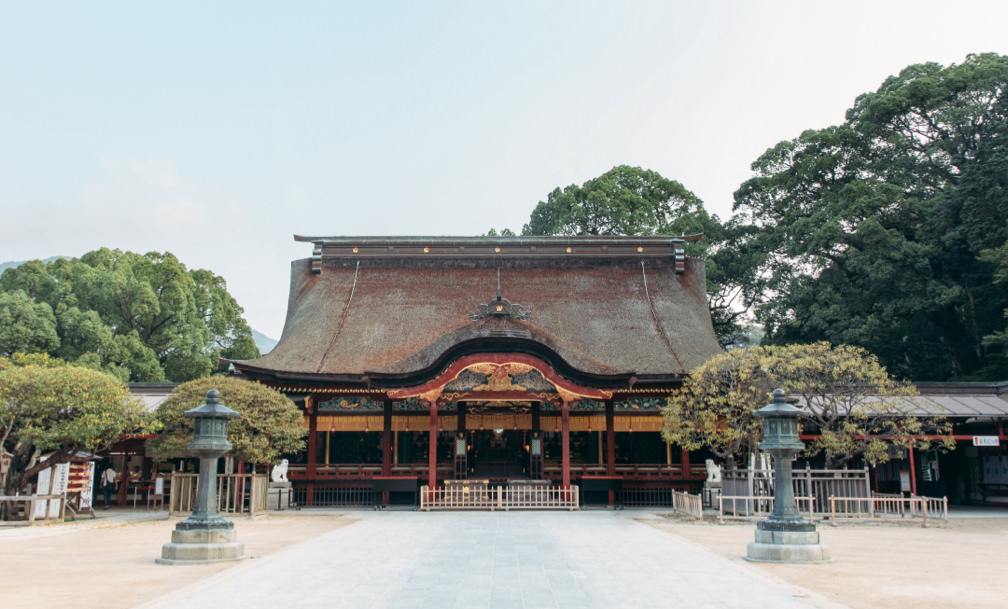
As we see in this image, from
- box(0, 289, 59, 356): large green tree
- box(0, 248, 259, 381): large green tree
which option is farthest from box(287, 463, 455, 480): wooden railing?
box(0, 289, 59, 356): large green tree

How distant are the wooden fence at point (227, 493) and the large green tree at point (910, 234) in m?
23.1

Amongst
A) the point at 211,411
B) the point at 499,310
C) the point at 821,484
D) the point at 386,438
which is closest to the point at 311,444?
the point at 386,438

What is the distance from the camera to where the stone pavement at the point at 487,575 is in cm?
801

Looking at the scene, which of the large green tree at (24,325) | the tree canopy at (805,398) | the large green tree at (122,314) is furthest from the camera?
the large green tree at (122,314)

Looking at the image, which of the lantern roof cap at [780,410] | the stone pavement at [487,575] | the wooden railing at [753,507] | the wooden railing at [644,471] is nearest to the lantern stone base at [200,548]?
the stone pavement at [487,575]

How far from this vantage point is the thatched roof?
72.4ft

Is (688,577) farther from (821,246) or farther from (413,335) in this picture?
(821,246)

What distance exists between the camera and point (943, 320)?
100ft

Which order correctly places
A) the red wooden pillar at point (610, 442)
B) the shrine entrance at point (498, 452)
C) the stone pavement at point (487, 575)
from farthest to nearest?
the shrine entrance at point (498, 452)
the red wooden pillar at point (610, 442)
the stone pavement at point (487, 575)

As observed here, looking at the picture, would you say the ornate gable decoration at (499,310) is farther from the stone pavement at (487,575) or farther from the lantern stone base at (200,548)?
the lantern stone base at (200,548)

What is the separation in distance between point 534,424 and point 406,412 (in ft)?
14.4

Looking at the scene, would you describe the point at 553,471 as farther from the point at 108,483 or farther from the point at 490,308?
the point at 108,483

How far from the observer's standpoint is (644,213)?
43.2m

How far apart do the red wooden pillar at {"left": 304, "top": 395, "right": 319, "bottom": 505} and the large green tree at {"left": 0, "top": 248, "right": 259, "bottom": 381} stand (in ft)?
40.0
